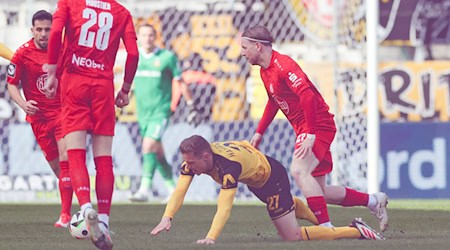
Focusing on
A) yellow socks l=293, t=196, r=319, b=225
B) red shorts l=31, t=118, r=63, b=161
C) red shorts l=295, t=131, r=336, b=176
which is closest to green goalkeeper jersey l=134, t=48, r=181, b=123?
red shorts l=31, t=118, r=63, b=161

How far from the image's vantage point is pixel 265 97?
17.1 meters

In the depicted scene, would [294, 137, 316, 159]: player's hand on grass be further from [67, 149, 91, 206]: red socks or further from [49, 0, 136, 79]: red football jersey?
[67, 149, 91, 206]: red socks

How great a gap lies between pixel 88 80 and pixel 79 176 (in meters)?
0.66

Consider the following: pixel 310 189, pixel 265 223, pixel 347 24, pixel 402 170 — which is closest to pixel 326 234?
pixel 310 189

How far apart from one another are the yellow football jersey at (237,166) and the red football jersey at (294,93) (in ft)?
1.58

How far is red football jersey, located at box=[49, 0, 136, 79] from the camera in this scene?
8594mm

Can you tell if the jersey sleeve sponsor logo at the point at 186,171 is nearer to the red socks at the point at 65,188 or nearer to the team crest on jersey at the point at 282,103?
the team crest on jersey at the point at 282,103

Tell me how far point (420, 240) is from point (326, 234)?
27.4 inches

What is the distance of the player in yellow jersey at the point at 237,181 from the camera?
8398 mm

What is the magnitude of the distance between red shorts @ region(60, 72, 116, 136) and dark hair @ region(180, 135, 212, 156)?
549 mm

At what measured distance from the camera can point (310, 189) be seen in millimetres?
9492

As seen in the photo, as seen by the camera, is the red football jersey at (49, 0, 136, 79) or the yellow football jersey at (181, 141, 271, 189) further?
the red football jersey at (49, 0, 136, 79)

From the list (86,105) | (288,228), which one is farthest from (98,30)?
(288,228)

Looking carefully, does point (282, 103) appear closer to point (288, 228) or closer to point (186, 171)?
point (288, 228)
